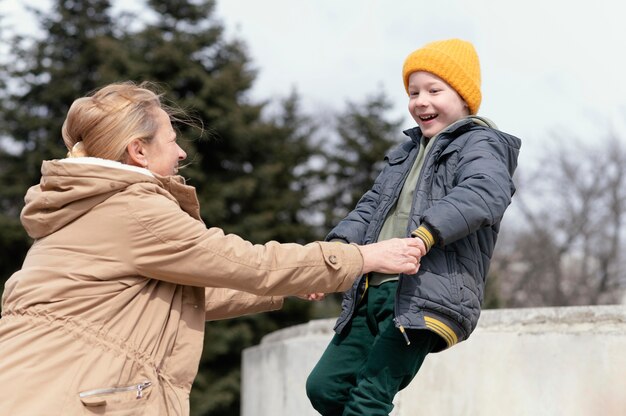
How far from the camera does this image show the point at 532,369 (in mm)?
4707

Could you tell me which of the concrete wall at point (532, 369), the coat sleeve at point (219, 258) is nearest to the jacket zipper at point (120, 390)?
the coat sleeve at point (219, 258)

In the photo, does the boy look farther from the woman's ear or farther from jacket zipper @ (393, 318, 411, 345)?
the woman's ear

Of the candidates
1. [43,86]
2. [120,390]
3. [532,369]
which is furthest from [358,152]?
[120,390]

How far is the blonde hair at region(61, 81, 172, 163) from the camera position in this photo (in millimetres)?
3213

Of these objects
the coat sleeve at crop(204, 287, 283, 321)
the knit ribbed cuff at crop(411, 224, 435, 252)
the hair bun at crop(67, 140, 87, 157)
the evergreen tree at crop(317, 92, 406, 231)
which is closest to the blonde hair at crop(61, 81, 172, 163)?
the hair bun at crop(67, 140, 87, 157)

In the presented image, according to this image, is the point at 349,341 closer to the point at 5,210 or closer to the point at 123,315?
the point at 123,315

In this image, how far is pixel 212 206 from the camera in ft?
63.2

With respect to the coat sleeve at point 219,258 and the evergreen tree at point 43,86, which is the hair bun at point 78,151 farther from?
the evergreen tree at point 43,86

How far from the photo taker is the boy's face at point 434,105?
3.62 metres

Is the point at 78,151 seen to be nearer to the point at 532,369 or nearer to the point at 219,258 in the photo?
the point at 219,258

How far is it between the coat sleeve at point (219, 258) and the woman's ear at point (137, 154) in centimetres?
20

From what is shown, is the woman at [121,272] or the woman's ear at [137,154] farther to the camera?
the woman's ear at [137,154]

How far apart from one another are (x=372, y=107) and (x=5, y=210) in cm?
926

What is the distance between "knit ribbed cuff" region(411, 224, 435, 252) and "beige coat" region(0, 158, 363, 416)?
263 millimetres
